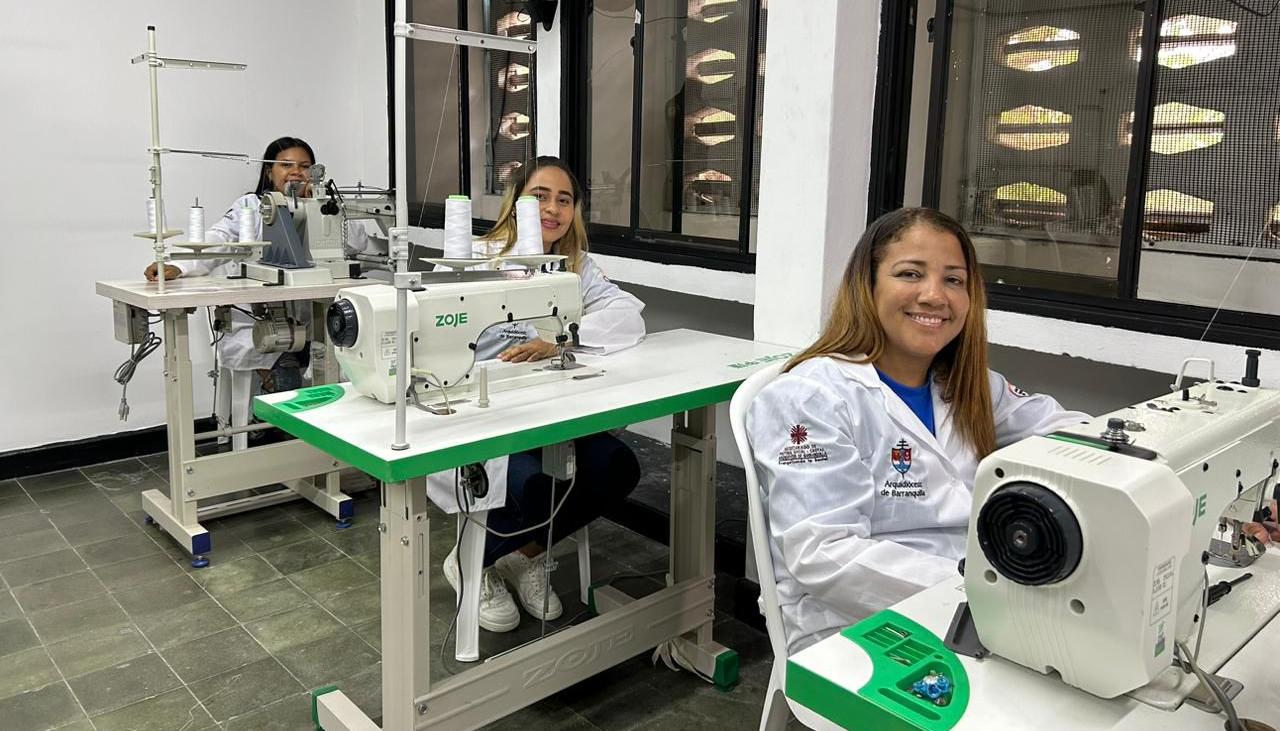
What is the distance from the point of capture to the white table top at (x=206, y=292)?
300 cm

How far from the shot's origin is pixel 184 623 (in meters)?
2.68

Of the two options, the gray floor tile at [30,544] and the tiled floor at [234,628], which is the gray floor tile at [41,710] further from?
the gray floor tile at [30,544]

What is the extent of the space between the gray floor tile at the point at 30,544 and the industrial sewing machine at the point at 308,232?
1.12 m

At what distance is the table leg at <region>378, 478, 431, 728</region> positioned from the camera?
1.74 metres

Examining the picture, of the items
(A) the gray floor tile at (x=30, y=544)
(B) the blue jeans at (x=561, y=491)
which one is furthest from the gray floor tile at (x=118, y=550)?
(B) the blue jeans at (x=561, y=491)

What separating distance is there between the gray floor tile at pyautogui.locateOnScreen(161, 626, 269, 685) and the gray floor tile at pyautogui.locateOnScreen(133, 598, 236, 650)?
4 centimetres

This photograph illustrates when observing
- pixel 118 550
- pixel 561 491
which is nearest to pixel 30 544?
pixel 118 550

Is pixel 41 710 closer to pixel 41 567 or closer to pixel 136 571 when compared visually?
pixel 136 571

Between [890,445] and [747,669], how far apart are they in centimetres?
118

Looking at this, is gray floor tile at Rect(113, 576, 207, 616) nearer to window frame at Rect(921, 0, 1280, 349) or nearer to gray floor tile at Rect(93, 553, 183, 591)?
gray floor tile at Rect(93, 553, 183, 591)

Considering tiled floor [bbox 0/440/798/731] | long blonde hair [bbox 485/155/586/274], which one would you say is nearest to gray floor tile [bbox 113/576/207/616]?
tiled floor [bbox 0/440/798/731]

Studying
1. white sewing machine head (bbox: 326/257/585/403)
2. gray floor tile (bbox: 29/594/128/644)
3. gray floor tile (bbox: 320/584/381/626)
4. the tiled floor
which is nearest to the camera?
white sewing machine head (bbox: 326/257/585/403)

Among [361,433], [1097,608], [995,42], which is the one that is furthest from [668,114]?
[1097,608]

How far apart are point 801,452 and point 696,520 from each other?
1.00m
